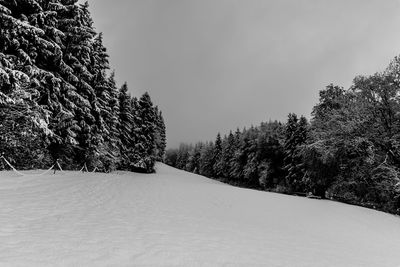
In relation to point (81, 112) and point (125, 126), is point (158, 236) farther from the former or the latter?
point (125, 126)

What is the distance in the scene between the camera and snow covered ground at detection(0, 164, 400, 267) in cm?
480

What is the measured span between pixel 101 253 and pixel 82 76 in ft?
62.7

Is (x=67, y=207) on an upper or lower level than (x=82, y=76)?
lower

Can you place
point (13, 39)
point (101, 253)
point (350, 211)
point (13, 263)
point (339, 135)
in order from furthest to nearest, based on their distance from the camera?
point (339, 135), point (350, 211), point (13, 39), point (101, 253), point (13, 263)

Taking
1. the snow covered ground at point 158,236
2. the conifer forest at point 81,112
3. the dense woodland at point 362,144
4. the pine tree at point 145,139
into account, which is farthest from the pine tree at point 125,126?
the snow covered ground at point 158,236

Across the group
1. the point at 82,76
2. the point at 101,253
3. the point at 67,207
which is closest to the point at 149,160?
the point at 82,76

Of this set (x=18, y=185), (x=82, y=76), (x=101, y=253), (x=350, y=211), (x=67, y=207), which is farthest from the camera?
(x=82, y=76)

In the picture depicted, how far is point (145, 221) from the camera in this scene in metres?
7.88

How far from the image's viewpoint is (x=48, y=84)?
1597 cm

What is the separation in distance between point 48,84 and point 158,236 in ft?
44.9

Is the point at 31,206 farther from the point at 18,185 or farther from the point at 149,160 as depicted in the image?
the point at 149,160

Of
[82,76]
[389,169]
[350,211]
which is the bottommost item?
[350,211]

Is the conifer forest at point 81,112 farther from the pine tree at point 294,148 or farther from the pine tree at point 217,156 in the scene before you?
the pine tree at point 217,156

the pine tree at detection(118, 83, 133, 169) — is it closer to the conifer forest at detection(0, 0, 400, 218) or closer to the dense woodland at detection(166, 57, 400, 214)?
the conifer forest at detection(0, 0, 400, 218)
